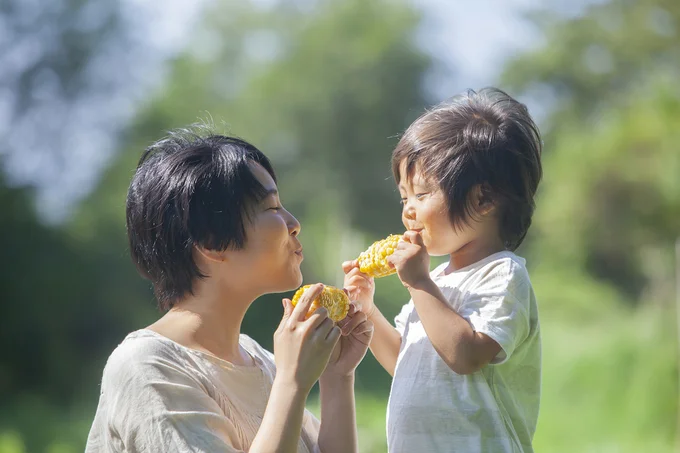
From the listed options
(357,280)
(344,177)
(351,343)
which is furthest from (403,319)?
(344,177)

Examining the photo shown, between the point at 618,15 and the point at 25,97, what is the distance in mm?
13015

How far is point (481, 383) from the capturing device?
1.96 metres

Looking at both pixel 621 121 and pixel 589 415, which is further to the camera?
pixel 621 121

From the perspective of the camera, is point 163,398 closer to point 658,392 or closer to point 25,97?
point 658,392

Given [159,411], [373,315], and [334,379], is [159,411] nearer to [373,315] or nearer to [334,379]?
[334,379]

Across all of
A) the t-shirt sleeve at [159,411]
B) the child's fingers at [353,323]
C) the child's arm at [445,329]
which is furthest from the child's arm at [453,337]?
the t-shirt sleeve at [159,411]

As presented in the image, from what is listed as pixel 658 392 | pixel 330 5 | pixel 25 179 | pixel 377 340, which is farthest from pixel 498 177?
pixel 330 5

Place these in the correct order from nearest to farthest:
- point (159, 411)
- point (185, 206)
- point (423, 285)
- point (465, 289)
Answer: point (159, 411), point (185, 206), point (423, 285), point (465, 289)

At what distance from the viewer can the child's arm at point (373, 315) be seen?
86.0 inches

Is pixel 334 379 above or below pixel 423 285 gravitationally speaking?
below

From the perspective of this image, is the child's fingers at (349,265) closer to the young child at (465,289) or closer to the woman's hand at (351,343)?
the young child at (465,289)

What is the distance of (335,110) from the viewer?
1917 centimetres

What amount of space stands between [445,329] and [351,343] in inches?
9.5

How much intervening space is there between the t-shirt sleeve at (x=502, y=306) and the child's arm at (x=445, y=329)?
2 centimetres
